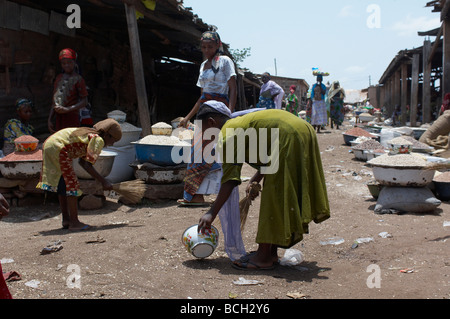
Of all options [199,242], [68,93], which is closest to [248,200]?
[199,242]

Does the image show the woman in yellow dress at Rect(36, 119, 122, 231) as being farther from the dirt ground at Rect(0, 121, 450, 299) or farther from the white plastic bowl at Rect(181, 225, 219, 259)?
the white plastic bowl at Rect(181, 225, 219, 259)

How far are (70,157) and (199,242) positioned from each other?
6.27ft

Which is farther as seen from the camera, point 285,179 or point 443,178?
point 443,178

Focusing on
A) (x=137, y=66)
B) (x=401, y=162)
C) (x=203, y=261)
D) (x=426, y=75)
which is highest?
(x=426, y=75)

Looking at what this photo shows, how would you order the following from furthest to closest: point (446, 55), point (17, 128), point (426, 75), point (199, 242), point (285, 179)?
point (426, 75), point (446, 55), point (17, 128), point (199, 242), point (285, 179)

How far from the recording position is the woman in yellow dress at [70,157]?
4.32m

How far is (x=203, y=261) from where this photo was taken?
3.44 meters

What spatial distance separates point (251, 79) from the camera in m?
15.5

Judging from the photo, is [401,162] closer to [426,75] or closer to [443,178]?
[443,178]

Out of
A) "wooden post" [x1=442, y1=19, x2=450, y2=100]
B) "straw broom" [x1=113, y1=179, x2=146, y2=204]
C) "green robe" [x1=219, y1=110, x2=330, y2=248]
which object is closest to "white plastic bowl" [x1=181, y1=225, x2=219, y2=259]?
"green robe" [x1=219, y1=110, x2=330, y2=248]

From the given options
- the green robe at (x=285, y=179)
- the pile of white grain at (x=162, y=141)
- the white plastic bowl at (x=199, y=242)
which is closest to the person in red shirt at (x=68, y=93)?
the pile of white grain at (x=162, y=141)
